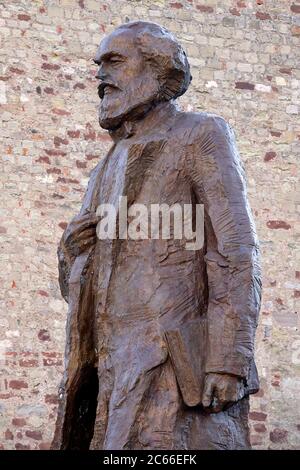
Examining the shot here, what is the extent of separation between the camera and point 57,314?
41.3 ft

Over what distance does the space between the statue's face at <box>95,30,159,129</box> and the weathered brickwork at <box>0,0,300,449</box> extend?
650 centimetres

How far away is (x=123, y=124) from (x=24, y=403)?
6539 millimetres

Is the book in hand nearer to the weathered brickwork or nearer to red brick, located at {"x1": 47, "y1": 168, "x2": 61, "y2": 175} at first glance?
the weathered brickwork

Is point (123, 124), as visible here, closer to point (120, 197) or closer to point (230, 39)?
point (120, 197)

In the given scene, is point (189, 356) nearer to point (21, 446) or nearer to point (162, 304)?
point (162, 304)

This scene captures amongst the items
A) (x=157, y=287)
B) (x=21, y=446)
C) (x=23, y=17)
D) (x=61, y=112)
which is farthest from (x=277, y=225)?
(x=157, y=287)

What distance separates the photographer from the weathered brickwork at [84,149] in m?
12.5

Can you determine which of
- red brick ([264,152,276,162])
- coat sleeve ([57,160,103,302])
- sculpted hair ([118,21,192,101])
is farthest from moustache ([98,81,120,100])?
red brick ([264,152,276,162])

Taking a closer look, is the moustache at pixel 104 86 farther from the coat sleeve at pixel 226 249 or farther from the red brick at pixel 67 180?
the red brick at pixel 67 180

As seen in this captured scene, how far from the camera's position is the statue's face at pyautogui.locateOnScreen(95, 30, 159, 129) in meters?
6.06

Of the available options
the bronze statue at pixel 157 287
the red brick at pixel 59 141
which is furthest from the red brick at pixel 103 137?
the bronze statue at pixel 157 287

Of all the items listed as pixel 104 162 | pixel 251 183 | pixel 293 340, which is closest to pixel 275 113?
pixel 251 183

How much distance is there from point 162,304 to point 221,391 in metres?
0.42

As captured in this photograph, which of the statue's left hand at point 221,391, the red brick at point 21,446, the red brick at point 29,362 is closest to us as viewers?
the statue's left hand at point 221,391
